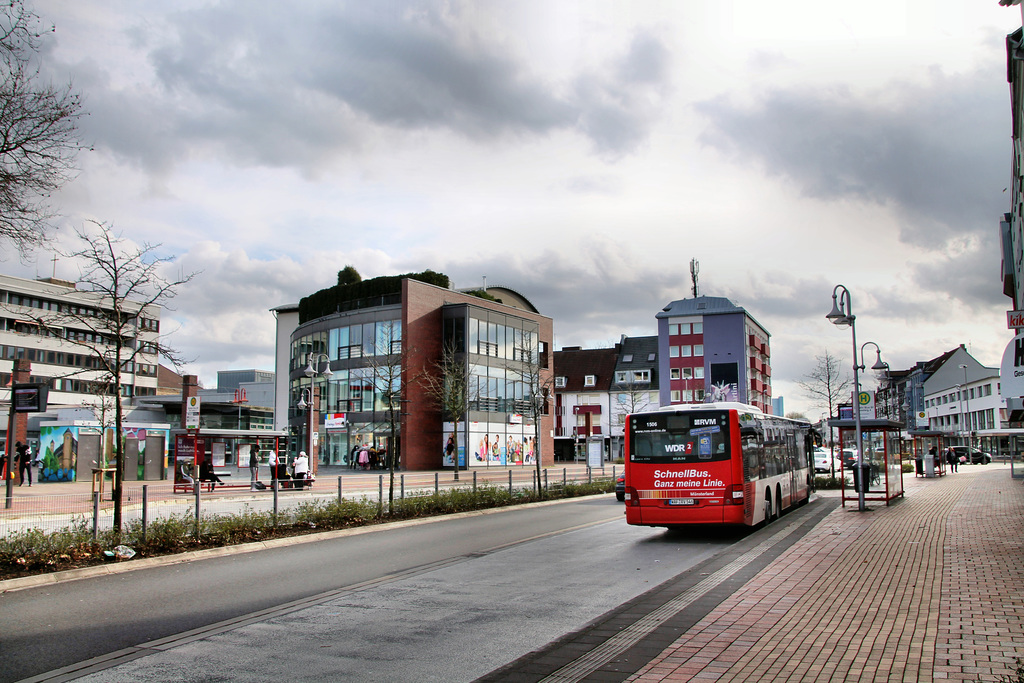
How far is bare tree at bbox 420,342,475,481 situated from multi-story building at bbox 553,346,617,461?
123 feet

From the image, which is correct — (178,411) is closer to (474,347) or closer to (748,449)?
(474,347)

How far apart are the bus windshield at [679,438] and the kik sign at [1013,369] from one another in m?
4.88

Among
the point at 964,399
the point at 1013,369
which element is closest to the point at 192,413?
the point at 1013,369

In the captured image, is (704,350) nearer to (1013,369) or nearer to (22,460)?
(22,460)

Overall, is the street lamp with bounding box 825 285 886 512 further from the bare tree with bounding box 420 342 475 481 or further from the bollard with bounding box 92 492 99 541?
the bare tree with bounding box 420 342 475 481

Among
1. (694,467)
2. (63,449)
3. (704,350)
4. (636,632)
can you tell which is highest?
(704,350)

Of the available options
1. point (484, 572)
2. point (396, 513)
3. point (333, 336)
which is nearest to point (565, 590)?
point (484, 572)

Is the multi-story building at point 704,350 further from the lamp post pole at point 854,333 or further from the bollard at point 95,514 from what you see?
the bollard at point 95,514

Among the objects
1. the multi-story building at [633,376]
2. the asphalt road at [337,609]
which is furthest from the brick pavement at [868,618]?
the multi-story building at [633,376]

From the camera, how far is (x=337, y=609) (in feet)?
30.2

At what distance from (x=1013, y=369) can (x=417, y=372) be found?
4631 cm

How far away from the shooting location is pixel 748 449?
16.5 metres

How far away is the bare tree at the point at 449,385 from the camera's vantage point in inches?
1981

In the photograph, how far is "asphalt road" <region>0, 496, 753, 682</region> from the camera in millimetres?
6832
